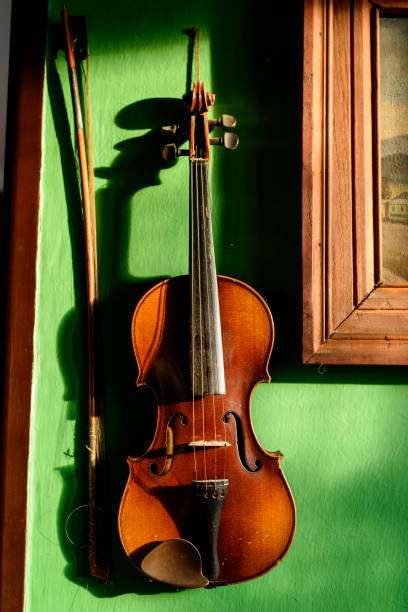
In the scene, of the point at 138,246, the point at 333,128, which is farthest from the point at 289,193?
the point at 138,246

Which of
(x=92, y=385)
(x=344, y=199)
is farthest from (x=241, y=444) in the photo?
(x=344, y=199)

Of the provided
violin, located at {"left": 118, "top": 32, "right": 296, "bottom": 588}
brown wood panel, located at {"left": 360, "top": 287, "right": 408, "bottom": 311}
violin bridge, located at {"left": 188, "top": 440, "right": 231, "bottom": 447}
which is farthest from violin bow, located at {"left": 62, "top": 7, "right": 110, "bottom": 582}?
brown wood panel, located at {"left": 360, "top": 287, "right": 408, "bottom": 311}

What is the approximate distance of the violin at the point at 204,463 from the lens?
1007 mm

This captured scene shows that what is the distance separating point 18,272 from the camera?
1.24 metres

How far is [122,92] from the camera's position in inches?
51.4

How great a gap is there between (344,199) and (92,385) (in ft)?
2.59

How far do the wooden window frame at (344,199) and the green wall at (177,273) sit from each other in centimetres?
8

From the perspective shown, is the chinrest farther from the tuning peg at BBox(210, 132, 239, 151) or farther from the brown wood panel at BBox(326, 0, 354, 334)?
the tuning peg at BBox(210, 132, 239, 151)

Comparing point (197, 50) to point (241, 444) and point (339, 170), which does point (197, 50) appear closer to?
point (339, 170)

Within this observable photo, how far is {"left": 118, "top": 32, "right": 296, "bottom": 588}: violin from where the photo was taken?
1.01m

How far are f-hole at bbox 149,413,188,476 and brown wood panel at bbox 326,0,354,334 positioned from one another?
436 millimetres

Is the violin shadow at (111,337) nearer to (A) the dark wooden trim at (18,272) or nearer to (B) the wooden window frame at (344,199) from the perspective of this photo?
(A) the dark wooden trim at (18,272)

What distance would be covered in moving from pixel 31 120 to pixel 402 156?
3.27 feet

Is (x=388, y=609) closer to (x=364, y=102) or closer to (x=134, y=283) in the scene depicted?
(x=134, y=283)
